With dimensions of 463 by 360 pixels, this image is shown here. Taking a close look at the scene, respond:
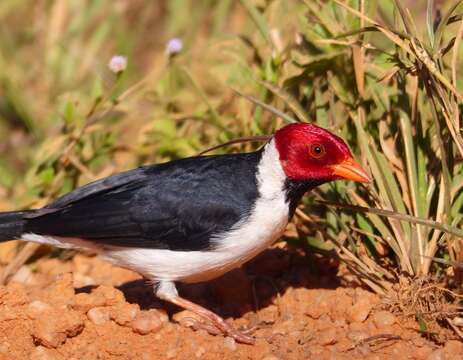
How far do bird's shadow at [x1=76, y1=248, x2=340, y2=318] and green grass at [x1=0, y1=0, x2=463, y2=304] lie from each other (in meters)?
0.27

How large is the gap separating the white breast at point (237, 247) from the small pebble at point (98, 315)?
0.37 metres

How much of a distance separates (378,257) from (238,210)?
806mm

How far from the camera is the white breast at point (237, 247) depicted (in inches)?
164

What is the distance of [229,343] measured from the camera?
405 cm

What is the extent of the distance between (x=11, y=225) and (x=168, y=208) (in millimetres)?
884

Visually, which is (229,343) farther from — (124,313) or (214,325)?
(124,313)

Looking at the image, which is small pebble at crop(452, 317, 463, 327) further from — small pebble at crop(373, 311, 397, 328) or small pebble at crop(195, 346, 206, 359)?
small pebble at crop(195, 346, 206, 359)

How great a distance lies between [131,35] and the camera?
8.02m

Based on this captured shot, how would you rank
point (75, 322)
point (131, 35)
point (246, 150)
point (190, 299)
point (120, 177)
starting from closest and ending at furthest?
point (75, 322), point (120, 177), point (190, 299), point (246, 150), point (131, 35)

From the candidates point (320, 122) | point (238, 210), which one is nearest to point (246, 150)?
point (320, 122)

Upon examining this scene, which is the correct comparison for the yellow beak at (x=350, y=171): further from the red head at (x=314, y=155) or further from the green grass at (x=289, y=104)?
the green grass at (x=289, y=104)

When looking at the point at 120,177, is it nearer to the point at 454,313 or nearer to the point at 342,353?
the point at 342,353

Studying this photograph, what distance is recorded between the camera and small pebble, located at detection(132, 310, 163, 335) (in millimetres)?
4004

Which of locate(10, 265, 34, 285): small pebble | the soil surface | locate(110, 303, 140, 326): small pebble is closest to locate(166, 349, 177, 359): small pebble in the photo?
the soil surface
